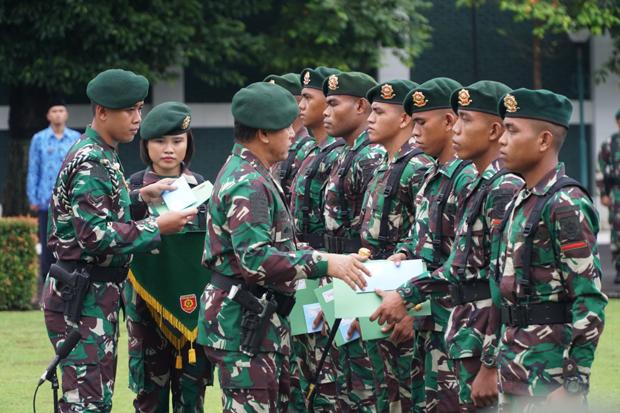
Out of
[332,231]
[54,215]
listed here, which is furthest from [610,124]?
[54,215]

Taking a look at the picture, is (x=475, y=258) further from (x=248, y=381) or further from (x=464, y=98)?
(x=248, y=381)

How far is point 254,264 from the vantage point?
6684mm

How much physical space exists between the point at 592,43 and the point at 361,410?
2058 centimetres

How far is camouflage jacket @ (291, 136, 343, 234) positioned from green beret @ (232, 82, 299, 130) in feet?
8.39

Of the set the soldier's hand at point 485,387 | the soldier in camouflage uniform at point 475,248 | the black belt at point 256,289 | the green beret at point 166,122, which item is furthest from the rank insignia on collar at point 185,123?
the soldier's hand at point 485,387

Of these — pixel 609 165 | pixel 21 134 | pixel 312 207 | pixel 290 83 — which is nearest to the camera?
pixel 312 207

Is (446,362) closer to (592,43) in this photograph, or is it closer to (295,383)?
(295,383)

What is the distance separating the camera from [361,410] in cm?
868

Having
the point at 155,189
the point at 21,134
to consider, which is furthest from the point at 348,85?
the point at 21,134

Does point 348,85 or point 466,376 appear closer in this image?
point 466,376

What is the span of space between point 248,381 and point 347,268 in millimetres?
771

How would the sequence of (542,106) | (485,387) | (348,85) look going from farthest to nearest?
(348,85), (485,387), (542,106)

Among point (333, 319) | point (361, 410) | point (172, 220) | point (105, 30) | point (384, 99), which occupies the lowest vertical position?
point (361, 410)

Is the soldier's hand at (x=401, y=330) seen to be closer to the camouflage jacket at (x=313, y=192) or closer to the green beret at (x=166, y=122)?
the camouflage jacket at (x=313, y=192)
